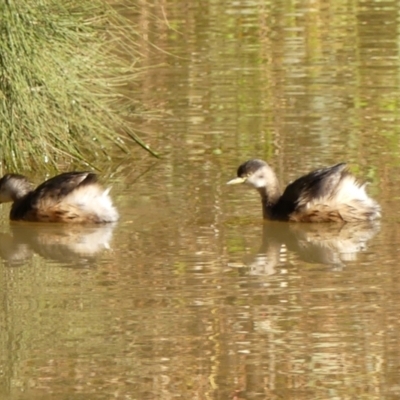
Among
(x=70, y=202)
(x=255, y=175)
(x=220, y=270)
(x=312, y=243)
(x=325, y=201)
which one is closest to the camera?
(x=220, y=270)

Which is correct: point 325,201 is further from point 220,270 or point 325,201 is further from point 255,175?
point 220,270

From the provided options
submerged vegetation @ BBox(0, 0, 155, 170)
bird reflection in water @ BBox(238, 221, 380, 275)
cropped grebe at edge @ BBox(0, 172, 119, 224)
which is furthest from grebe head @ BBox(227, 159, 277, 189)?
submerged vegetation @ BBox(0, 0, 155, 170)

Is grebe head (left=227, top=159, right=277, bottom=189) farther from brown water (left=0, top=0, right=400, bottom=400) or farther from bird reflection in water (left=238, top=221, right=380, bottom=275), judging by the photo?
bird reflection in water (left=238, top=221, right=380, bottom=275)

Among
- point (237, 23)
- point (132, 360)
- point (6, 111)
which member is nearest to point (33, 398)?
point (132, 360)

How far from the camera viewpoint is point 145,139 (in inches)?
522

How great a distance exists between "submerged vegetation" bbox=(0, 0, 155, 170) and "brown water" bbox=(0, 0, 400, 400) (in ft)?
1.49

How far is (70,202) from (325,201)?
1693mm

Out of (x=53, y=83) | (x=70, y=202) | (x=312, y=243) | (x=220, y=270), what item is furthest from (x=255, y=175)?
(x=220, y=270)

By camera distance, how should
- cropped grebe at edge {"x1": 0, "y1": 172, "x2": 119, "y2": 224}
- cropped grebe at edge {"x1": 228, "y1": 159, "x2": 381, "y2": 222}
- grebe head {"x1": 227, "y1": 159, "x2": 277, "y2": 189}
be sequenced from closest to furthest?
cropped grebe at edge {"x1": 228, "y1": 159, "x2": 381, "y2": 222} < cropped grebe at edge {"x1": 0, "y1": 172, "x2": 119, "y2": 224} < grebe head {"x1": 227, "y1": 159, "x2": 277, "y2": 189}

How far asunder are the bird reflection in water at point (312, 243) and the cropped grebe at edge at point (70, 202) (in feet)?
3.57

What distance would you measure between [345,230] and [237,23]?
10.1 metres

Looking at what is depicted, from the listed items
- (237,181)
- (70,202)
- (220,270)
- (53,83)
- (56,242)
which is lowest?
(220,270)

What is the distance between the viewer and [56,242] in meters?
10.3

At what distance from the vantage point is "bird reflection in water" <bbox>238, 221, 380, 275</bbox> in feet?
30.9
